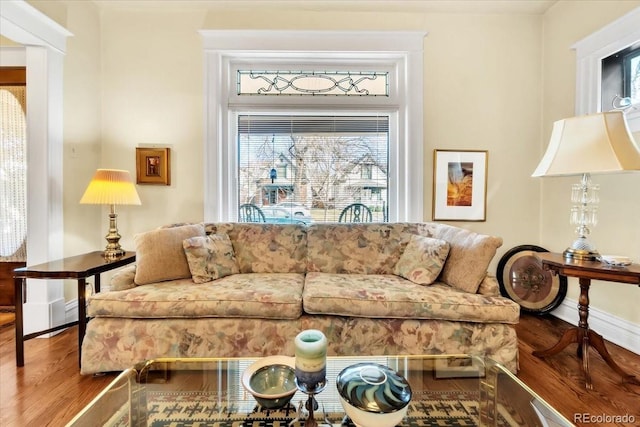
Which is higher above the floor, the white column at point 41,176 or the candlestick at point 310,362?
the white column at point 41,176

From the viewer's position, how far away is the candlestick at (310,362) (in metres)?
0.96

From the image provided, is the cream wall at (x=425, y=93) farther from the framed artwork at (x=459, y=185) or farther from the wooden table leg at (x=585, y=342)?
the wooden table leg at (x=585, y=342)

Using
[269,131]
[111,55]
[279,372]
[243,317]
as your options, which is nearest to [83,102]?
[111,55]

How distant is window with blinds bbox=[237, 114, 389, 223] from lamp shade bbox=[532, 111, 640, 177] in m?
1.45

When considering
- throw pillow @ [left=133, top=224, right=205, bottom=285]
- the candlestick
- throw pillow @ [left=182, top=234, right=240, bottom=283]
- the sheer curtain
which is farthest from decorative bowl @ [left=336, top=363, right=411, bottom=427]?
the sheer curtain

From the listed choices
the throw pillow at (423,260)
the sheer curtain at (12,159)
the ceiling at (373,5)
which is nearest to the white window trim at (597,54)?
the ceiling at (373,5)

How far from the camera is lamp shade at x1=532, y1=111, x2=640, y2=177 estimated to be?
1.67m

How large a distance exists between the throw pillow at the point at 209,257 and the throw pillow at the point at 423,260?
1330mm

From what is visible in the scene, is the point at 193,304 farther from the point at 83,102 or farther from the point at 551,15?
the point at 551,15

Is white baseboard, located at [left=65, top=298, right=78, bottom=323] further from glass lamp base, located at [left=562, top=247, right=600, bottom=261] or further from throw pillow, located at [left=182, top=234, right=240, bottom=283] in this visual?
glass lamp base, located at [left=562, top=247, right=600, bottom=261]

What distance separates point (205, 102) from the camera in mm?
2867

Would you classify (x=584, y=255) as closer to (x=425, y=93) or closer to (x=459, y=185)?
(x=459, y=185)

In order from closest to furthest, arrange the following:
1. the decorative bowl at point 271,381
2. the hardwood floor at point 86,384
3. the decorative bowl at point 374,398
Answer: the decorative bowl at point 374,398, the decorative bowl at point 271,381, the hardwood floor at point 86,384

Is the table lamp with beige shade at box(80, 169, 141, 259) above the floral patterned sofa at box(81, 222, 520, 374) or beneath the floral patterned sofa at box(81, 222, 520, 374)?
above
